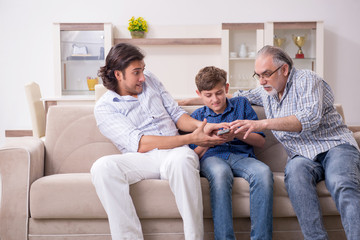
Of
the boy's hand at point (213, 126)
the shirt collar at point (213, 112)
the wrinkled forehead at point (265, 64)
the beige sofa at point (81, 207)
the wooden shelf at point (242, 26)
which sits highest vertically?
the wooden shelf at point (242, 26)

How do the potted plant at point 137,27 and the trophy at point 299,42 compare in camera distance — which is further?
the potted plant at point 137,27

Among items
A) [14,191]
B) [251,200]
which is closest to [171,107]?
[251,200]

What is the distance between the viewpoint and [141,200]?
191cm

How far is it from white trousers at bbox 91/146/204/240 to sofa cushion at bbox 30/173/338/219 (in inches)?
2.6

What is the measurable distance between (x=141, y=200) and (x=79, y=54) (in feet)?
12.0

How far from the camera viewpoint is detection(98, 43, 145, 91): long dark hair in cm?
224

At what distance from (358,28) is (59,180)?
487 centimetres

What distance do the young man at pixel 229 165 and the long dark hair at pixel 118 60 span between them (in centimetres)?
38

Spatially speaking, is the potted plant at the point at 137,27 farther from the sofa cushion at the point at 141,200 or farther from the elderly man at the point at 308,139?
the sofa cushion at the point at 141,200

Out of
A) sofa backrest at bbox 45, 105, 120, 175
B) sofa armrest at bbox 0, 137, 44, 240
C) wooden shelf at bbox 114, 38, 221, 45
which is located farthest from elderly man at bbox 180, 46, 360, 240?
wooden shelf at bbox 114, 38, 221, 45

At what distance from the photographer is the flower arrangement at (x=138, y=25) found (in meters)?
5.31

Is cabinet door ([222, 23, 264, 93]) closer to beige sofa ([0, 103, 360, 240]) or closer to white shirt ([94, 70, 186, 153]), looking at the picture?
white shirt ([94, 70, 186, 153])

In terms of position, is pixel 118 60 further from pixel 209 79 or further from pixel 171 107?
pixel 209 79

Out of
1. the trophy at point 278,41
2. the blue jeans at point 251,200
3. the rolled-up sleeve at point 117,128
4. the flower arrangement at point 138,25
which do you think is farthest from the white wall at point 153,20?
the blue jeans at point 251,200
